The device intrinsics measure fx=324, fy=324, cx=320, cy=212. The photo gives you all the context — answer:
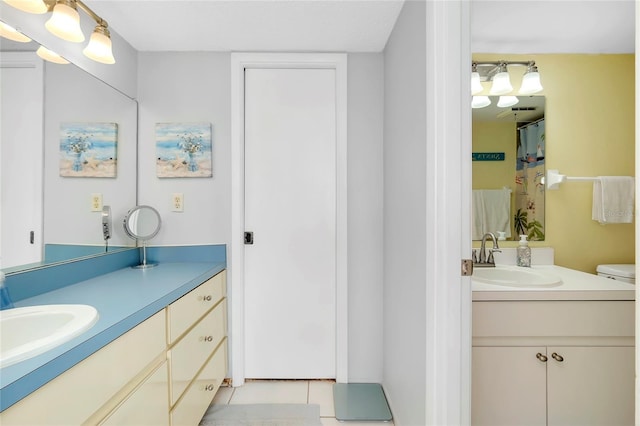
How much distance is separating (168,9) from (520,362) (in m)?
2.44

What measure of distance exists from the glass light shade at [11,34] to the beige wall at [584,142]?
7.71 ft

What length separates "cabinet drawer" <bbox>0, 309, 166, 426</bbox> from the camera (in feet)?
2.34

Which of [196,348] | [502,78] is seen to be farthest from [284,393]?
[502,78]

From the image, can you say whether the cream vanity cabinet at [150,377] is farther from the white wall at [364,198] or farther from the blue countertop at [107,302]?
the white wall at [364,198]

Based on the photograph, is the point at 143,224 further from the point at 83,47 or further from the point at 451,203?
the point at 451,203

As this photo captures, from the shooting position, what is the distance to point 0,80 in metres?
1.17

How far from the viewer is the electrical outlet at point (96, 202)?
172 centimetres

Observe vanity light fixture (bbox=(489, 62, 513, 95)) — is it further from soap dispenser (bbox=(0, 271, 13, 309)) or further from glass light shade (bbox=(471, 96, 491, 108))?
soap dispenser (bbox=(0, 271, 13, 309))

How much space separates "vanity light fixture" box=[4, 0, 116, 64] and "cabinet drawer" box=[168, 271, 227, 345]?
1.26m

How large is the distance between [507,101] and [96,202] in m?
2.51

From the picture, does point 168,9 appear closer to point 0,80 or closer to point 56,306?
point 0,80

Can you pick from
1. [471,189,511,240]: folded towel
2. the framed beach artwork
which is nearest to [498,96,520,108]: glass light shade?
[471,189,511,240]: folded towel

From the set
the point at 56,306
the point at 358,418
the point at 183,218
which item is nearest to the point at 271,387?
the point at 358,418

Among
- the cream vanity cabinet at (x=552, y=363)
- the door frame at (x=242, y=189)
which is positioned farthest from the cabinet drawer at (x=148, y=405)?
the cream vanity cabinet at (x=552, y=363)
